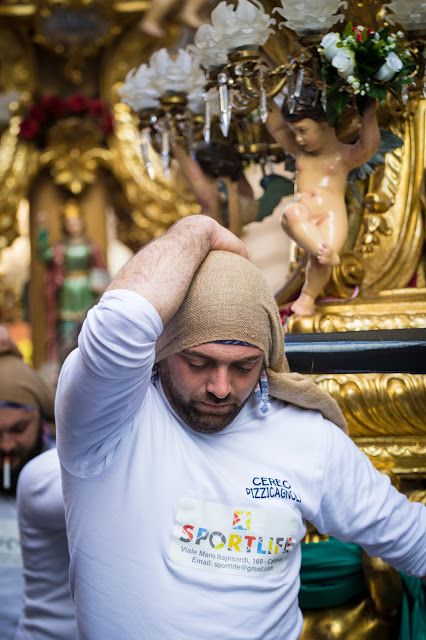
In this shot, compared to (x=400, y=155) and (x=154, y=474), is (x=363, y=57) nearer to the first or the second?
(x=400, y=155)

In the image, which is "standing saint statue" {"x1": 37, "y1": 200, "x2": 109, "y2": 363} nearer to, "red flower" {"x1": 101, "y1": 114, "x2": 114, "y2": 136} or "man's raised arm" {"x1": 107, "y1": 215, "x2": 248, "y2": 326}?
"red flower" {"x1": 101, "y1": 114, "x2": 114, "y2": 136}

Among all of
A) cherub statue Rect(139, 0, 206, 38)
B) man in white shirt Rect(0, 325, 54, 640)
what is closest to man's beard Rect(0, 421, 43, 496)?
man in white shirt Rect(0, 325, 54, 640)

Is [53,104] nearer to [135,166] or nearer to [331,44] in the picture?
[135,166]

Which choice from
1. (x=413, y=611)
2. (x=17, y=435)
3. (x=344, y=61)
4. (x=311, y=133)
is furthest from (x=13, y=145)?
(x=413, y=611)

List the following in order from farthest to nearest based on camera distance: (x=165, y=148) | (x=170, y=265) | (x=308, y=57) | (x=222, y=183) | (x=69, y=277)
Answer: (x=69, y=277)
(x=222, y=183)
(x=165, y=148)
(x=308, y=57)
(x=170, y=265)

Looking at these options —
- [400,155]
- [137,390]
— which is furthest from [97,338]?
[400,155]

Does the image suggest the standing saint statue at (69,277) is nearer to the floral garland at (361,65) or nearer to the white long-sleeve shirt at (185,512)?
the floral garland at (361,65)

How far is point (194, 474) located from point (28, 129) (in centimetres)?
728

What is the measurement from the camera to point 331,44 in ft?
7.13

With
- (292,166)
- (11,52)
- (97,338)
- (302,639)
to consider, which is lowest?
(302,639)

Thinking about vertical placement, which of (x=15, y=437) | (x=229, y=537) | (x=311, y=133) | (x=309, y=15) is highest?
(x=309, y=15)

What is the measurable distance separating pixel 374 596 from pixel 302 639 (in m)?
0.21

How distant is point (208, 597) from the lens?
1.44m

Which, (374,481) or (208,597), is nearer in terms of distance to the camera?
(208,597)
